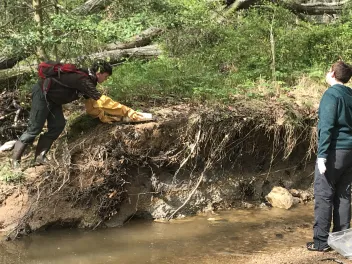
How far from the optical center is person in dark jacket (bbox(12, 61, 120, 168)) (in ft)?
19.0

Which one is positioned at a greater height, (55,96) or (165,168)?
(55,96)

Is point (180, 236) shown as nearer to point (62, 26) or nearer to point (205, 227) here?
point (205, 227)

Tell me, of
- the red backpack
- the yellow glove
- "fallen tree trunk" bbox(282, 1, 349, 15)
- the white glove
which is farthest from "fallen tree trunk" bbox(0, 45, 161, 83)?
the white glove

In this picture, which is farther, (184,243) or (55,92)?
(55,92)

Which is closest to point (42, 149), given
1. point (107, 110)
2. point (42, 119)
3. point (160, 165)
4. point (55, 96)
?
point (42, 119)

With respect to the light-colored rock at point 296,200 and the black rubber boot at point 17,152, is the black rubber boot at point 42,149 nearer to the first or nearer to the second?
A: the black rubber boot at point 17,152

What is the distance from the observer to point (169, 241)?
5.65 m

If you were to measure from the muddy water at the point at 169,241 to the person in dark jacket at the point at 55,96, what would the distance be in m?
1.29

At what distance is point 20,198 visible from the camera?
580 cm

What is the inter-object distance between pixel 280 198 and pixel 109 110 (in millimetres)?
3288

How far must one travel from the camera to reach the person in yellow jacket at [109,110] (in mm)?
6164

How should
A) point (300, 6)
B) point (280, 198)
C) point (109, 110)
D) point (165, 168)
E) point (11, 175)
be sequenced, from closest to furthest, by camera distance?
point (11, 175) → point (109, 110) → point (165, 168) → point (280, 198) → point (300, 6)

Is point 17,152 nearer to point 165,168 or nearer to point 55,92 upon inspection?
point 55,92

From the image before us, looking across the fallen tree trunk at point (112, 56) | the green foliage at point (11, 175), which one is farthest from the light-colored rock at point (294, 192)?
the green foliage at point (11, 175)
